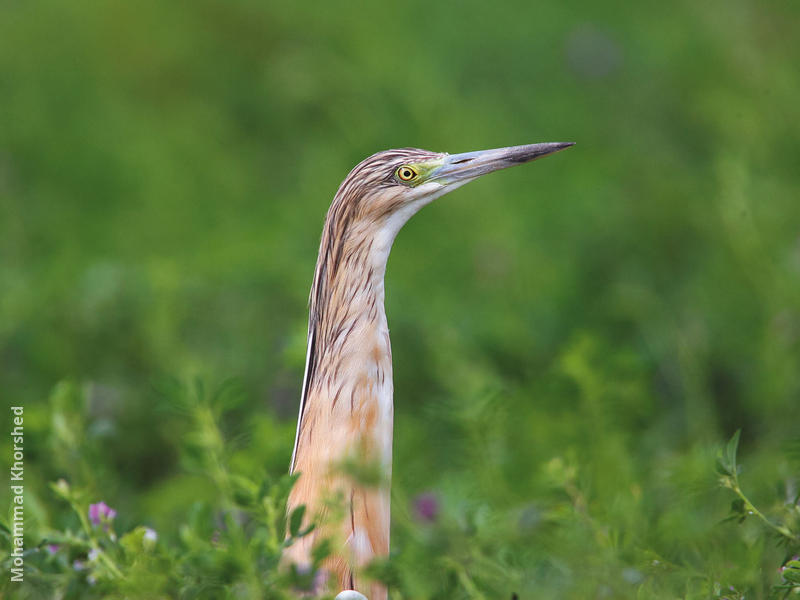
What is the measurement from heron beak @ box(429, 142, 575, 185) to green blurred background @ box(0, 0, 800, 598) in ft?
1.98

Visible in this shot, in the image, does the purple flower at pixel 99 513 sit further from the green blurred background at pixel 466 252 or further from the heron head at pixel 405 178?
the heron head at pixel 405 178

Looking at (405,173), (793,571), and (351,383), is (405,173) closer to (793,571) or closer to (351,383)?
(351,383)

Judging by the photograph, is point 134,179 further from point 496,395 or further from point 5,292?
point 496,395

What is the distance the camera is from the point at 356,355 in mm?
1962

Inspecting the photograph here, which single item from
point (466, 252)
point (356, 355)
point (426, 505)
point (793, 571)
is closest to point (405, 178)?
point (356, 355)

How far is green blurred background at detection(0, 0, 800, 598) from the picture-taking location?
2629mm

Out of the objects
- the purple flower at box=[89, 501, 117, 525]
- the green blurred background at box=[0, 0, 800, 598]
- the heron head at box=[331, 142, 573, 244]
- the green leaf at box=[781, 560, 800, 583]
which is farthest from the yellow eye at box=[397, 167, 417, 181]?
the green leaf at box=[781, 560, 800, 583]

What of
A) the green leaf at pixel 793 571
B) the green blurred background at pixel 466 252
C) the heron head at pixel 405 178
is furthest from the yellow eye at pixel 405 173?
the green leaf at pixel 793 571

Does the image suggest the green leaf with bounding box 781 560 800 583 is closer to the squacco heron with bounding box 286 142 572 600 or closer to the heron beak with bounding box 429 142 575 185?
the squacco heron with bounding box 286 142 572 600

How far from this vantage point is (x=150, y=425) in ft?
13.2

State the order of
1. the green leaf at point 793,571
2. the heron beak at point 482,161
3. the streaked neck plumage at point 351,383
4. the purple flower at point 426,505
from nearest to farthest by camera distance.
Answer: the green leaf at point 793,571 < the streaked neck plumage at point 351,383 < the heron beak at point 482,161 < the purple flower at point 426,505

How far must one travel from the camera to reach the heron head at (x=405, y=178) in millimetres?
2006

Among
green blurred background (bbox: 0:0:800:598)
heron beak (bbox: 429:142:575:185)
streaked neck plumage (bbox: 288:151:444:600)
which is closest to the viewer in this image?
streaked neck plumage (bbox: 288:151:444:600)

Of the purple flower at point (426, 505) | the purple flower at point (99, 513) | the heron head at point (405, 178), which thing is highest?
the heron head at point (405, 178)
